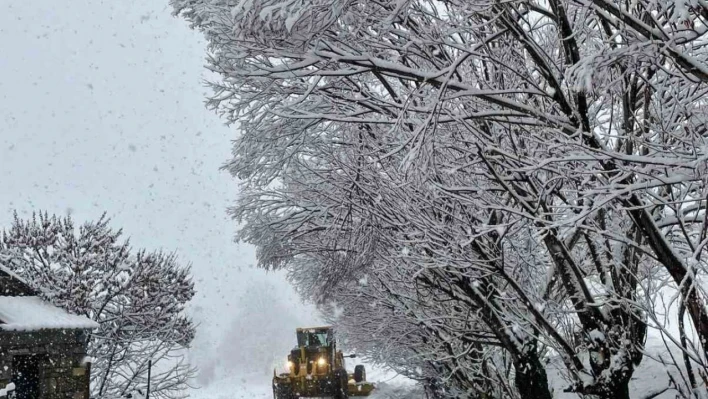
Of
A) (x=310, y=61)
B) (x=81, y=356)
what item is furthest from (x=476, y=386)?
(x=81, y=356)

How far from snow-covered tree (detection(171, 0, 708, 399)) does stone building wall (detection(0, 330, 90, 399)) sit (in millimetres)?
6590

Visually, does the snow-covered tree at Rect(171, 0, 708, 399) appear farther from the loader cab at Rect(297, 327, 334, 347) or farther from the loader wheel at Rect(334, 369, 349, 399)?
the loader cab at Rect(297, 327, 334, 347)

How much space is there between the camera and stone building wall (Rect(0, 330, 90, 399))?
38.2 ft

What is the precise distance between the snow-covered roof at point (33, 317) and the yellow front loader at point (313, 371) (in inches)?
279

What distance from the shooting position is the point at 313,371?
1872cm

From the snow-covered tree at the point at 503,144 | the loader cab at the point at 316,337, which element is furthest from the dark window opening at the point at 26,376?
the loader cab at the point at 316,337

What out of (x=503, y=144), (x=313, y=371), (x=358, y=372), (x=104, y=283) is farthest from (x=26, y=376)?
(x=358, y=372)

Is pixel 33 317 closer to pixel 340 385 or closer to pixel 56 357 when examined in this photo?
pixel 56 357

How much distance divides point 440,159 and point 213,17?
2686mm

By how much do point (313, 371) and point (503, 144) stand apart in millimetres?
14245

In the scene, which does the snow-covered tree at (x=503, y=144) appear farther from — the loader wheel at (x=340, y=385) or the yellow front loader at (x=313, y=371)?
the loader wheel at (x=340, y=385)

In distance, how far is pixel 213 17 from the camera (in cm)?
482

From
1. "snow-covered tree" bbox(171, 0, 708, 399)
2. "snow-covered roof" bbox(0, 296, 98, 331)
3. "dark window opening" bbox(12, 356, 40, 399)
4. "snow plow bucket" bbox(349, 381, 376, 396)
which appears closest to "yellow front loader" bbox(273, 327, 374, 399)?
"snow plow bucket" bbox(349, 381, 376, 396)

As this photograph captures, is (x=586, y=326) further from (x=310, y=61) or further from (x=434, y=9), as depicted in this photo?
(x=310, y=61)
